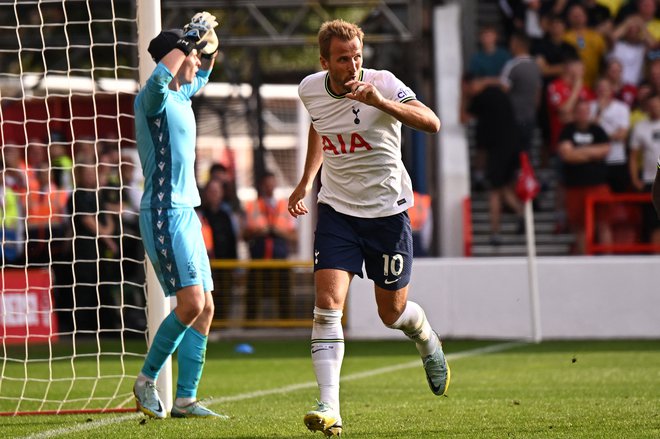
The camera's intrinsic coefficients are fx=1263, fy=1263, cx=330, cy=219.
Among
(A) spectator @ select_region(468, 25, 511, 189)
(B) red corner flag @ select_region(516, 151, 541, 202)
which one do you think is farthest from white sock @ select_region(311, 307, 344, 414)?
(A) spectator @ select_region(468, 25, 511, 189)

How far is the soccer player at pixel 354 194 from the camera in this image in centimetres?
666

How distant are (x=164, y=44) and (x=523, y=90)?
1096 cm

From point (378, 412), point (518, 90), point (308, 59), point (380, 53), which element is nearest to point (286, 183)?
point (308, 59)

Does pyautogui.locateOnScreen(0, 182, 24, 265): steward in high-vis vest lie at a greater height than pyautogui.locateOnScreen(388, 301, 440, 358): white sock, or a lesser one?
greater

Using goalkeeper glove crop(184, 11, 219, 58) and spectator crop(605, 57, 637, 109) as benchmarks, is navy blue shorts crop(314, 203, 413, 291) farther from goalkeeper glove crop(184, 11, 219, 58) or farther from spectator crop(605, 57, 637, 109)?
spectator crop(605, 57, 637, 109)

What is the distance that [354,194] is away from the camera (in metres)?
7.00

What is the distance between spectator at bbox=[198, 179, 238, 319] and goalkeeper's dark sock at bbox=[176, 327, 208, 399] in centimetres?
921

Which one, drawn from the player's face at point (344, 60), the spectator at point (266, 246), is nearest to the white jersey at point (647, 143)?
the spectator at point (266, 246)

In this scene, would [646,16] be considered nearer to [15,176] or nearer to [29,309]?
[15,176]

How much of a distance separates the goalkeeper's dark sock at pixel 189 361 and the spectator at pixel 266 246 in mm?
9266

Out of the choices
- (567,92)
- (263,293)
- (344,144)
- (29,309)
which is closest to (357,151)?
(344,144)

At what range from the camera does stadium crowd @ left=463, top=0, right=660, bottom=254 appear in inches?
675

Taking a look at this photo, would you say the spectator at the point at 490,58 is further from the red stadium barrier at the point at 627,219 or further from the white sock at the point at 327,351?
the white sock at the point at 327,351

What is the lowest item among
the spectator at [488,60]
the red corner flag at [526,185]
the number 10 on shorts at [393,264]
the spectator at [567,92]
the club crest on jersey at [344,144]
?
the number 10 on shorts at [393,264]
